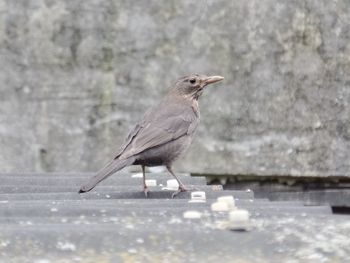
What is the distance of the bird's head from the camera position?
619 cm

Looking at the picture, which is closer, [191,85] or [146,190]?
[146,190]

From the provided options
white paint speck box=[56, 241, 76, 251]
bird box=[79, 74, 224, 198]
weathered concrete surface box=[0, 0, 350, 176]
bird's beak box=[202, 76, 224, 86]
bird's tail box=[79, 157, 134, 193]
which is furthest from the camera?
weathered concrete surface box=[0, 0, 350, 176]

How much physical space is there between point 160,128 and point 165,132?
0.11 feet

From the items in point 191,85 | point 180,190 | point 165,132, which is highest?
point 191,85

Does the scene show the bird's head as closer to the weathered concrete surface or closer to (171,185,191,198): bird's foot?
the weathered concrete surface

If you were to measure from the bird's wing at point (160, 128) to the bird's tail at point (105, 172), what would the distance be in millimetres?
48

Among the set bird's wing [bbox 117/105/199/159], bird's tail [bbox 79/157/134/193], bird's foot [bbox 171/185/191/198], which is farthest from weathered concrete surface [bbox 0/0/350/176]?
bird's foot [bbox 171/185/191/198]

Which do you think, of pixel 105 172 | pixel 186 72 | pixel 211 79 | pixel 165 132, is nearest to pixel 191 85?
pixel 211 79

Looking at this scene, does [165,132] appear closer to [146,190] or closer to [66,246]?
[146,190]

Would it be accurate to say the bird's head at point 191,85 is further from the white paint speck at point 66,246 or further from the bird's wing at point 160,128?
the white paint speck at point 66,246

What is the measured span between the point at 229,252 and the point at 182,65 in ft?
11.6

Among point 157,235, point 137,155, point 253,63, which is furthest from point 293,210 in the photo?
point 253,63

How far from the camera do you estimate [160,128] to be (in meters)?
5.65

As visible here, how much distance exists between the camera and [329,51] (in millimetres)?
6465
